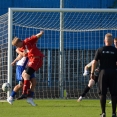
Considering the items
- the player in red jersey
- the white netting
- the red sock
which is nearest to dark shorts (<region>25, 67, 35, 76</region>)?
the player in red jersey

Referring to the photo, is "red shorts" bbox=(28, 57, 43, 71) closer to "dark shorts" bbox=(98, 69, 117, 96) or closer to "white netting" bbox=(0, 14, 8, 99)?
"white netting" bbox=(0, 14, 8, 99)

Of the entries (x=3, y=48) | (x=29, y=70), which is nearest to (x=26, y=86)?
(x=29, y=70)

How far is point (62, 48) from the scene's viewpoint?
19.4 metres

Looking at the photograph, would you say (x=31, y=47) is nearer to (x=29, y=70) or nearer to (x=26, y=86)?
(x=29, y=70)

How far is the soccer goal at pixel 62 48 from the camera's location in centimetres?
1911

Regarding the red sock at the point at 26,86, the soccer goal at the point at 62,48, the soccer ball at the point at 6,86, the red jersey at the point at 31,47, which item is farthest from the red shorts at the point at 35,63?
the soccer goal at the point at 62,48

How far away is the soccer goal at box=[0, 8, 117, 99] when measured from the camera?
19.1m

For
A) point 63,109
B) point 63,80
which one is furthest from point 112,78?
point 63,80

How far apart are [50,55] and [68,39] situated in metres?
1.28

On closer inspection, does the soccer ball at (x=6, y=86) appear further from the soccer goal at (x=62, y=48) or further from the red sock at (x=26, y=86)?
the soccer goal at (x=62, y=48)

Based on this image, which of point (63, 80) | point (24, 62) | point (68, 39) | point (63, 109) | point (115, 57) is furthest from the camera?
point (68, 39)

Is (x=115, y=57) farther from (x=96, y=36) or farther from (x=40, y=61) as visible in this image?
(x=96, y=36)

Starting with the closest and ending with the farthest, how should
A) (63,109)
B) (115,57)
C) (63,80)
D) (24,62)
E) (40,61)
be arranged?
(115,57)
(63,109)
(40,61)
(24,62)
(63,80)

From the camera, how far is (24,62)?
53.0 feet
